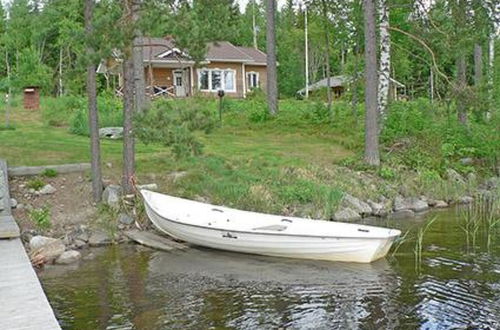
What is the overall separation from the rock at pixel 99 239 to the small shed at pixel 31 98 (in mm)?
14574

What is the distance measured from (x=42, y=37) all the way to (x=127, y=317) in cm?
3856

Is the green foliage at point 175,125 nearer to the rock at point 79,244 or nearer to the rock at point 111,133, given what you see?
the rock at point 79,244

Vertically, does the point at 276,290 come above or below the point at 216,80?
below

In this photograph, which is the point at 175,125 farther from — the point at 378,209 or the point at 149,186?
the point at 378,209

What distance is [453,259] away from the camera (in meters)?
10.0

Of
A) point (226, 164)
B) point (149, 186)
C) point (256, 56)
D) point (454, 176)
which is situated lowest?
point (454, 176)

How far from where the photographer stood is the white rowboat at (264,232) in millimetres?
9875

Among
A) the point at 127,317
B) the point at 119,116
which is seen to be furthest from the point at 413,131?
the point at 127,317

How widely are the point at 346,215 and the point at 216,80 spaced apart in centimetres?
2554

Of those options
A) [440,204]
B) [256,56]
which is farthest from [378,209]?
[256,56]

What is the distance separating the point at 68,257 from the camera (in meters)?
10.5

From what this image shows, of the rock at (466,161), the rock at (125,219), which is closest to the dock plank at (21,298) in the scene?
the rock at (125,219)

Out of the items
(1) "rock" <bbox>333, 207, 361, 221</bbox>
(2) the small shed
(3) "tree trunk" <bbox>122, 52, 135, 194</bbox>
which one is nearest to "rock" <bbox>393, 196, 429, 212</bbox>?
(1) "rock" <bbox>333, 207, 361, 221</bbox>

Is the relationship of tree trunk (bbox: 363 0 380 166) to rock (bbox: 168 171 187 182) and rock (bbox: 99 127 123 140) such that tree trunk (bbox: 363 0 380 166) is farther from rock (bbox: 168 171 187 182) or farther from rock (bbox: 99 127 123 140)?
rock (bbox: 99 127 123 140)
